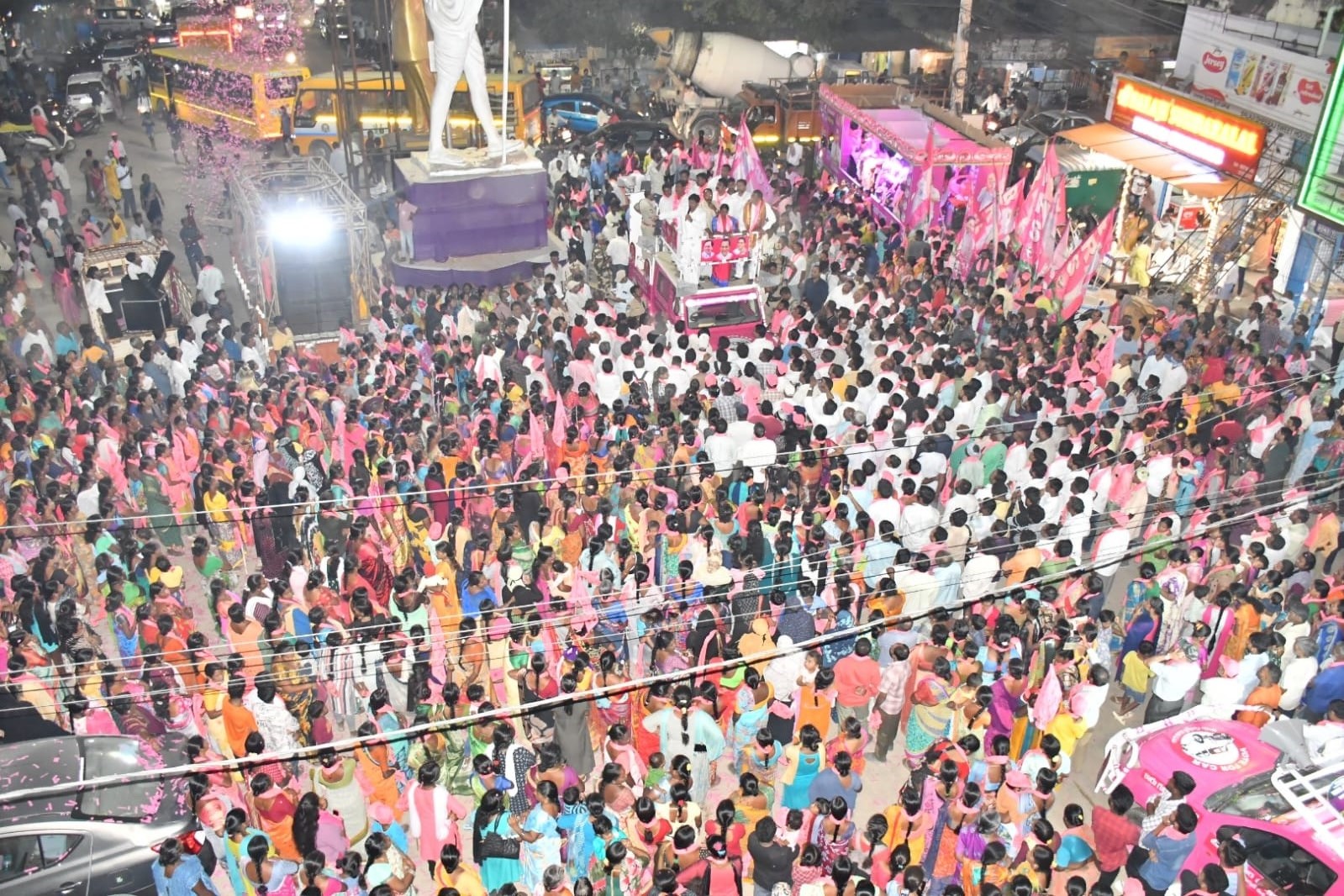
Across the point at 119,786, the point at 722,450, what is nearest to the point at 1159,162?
the point at 722,450

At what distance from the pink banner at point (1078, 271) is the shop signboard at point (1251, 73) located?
14.2 ft

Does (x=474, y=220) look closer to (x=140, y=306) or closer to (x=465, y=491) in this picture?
(x=140, y=306)

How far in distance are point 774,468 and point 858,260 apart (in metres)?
5.87

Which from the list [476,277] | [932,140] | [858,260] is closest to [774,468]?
[858,260]

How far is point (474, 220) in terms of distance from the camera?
52.9ft

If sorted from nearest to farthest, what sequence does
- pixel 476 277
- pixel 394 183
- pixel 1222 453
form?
1. pixel 1222 453
2. pixel 476 277
3. pixel 394 183

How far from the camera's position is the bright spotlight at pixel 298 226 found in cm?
1350

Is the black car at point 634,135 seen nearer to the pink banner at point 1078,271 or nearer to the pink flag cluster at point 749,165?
the pink flag cluster at point 749,165

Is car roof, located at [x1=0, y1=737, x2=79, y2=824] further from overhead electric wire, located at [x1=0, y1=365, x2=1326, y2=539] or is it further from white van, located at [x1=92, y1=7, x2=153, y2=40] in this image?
white van, located at [x1=92, y1=7, x2=153, y2=40]

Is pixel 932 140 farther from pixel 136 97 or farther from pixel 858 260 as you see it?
pixel 136 97

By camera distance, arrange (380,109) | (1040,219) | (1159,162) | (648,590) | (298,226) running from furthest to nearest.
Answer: (380,109)
(1159,162)
(1040,219)
(298,226)
(648,590)

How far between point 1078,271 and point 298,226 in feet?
30.7

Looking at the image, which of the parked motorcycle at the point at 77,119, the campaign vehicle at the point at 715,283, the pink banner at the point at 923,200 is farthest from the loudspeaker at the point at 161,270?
the parked motorcycle at the point at 77,119

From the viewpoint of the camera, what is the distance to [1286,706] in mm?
8031
